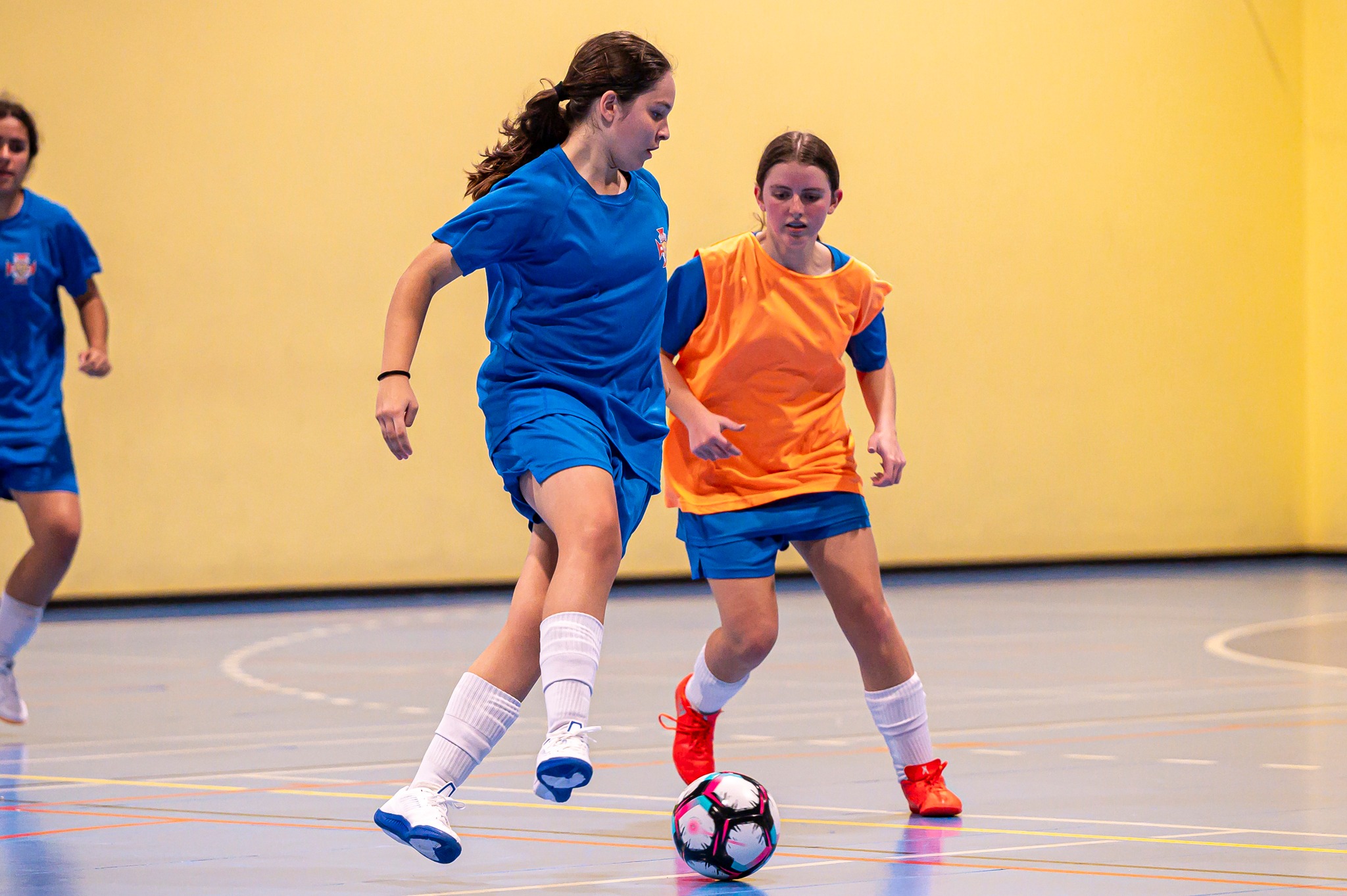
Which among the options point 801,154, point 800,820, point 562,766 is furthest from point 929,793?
point 801,154

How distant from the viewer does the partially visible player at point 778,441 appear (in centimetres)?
455

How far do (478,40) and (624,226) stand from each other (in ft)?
28.0

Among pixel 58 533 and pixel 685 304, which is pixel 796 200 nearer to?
pixel 685 304

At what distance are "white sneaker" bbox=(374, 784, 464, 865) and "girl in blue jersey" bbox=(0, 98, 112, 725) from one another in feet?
10.3

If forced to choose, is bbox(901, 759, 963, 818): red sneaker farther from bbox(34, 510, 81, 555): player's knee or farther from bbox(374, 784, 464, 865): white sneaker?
bbox(34, 510, 81, 555): player's knee

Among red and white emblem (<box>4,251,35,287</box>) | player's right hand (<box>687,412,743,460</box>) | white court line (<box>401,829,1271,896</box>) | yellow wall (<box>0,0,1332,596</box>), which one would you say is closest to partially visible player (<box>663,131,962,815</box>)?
player's right hand (<box>687,412,743,460</box>)

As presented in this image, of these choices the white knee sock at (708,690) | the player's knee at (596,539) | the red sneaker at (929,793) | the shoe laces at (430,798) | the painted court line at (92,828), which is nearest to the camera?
the shoe laces at (430,798)

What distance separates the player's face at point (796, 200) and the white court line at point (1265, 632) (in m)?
3.69

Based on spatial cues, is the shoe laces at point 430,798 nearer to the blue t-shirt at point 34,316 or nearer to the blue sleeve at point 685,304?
the blue sleeve at point 685,304

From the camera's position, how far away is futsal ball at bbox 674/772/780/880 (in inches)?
142

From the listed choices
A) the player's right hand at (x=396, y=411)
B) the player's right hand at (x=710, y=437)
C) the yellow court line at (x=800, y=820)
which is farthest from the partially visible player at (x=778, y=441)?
the player's right hand at (x=396, y=411)

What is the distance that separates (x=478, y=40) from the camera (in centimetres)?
1201

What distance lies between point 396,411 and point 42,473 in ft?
11.2

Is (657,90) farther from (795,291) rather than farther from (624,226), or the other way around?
(795,291)
